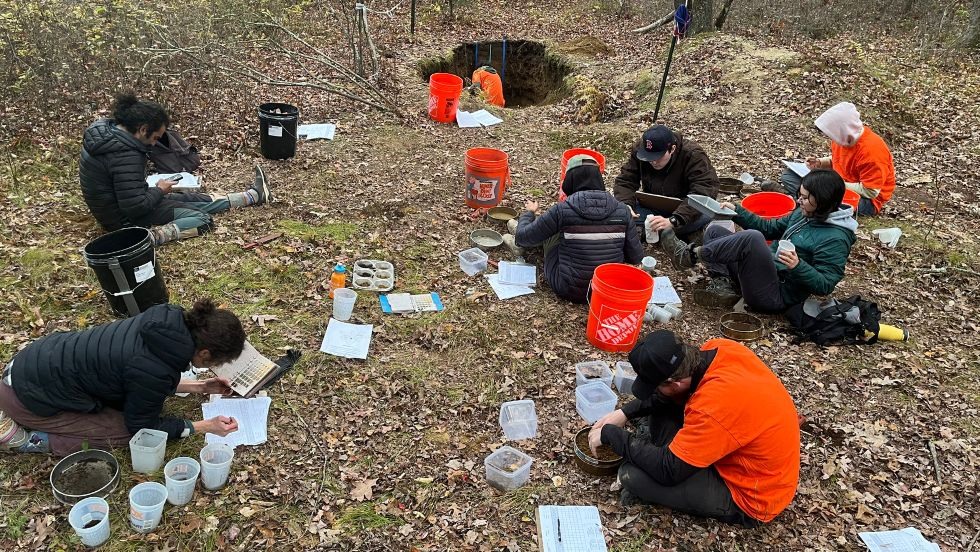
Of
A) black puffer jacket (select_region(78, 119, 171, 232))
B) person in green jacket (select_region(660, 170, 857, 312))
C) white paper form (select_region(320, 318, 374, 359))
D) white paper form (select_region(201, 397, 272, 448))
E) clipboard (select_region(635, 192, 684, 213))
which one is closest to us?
white paper form (select_region(201, 397, 272, 448))

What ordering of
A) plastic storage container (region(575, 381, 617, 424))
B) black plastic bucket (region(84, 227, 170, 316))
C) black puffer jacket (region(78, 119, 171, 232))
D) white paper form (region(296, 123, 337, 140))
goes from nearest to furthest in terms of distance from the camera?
plastic storage container (region(575, 381, 617, 424)), black plastic bucket (region(84, 227, 170, 316)), black puffer jacket (region(78, 119, 171, 232)), white paper form (region(296, 123, 337, 140))

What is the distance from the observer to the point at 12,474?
3633mm

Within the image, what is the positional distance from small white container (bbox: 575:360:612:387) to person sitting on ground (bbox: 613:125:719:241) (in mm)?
1963

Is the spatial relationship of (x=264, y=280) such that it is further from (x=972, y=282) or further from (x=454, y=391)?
(x=972, y=282)

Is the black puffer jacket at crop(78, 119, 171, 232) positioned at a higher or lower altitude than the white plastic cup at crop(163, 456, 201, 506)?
higher

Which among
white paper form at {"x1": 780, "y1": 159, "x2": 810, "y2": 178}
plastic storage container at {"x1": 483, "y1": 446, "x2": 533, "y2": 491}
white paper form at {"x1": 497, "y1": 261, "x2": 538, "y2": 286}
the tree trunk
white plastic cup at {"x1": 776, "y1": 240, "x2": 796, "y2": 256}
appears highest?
the tree trunk

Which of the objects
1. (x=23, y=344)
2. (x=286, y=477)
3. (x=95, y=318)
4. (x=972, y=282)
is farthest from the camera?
(x=972, y=282)

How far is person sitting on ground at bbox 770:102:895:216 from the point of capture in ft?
21.6

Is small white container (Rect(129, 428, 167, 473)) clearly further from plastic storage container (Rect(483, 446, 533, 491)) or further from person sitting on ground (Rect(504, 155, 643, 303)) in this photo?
person sitting on ground (Rect(504, 155, 643, 303))

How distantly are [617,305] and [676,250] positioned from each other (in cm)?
176

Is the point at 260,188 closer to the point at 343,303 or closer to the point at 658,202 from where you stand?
the point at 343,303

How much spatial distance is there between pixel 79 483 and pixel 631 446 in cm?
335

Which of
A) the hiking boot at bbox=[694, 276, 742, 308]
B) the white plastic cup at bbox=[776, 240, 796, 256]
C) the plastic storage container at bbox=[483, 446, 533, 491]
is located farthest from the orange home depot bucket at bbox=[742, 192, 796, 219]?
the plastic storage container at bbox=[483, 446, 533, 491]

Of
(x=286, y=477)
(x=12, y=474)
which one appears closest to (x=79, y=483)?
(x=12, y=474)
